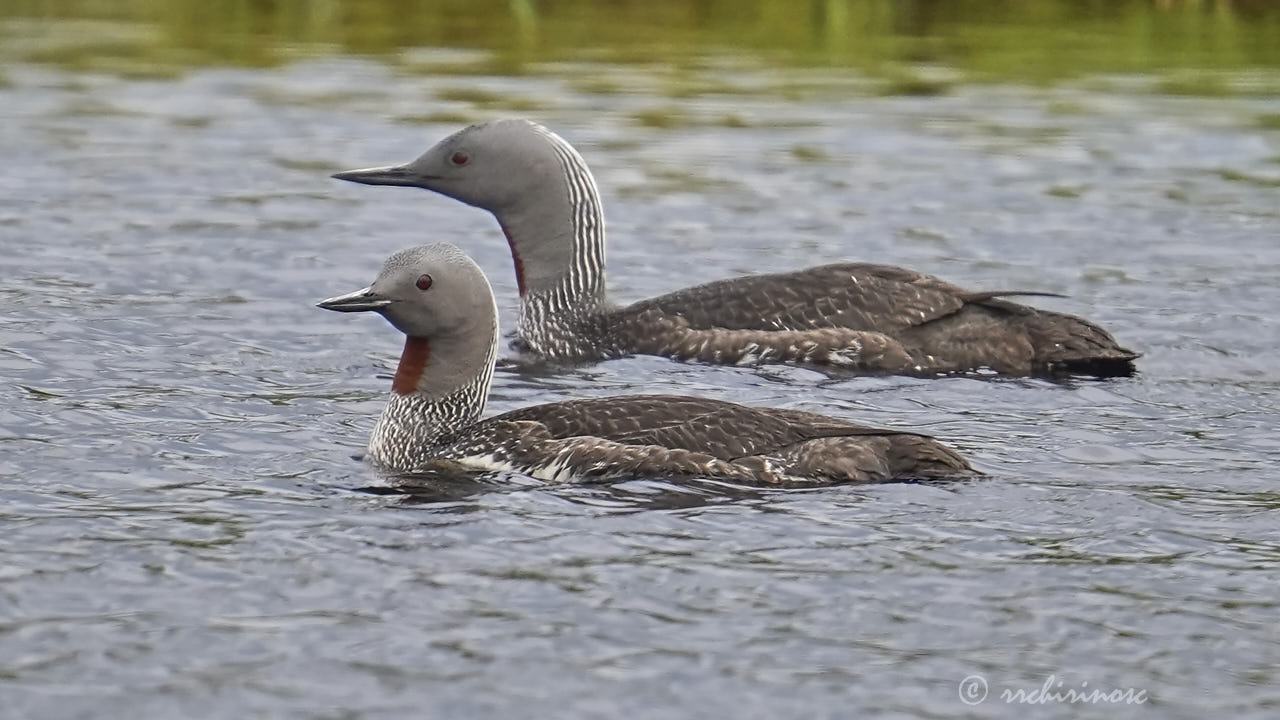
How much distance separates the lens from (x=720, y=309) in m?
10.9

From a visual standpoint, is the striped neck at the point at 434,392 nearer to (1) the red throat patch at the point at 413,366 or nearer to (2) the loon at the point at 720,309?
(1) the red throat patch at the point at 413,366

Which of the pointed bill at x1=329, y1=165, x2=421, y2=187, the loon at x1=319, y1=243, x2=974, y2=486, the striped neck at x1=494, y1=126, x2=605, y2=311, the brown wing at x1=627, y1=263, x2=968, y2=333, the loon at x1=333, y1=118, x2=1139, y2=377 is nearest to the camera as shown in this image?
the loon at x1=319, y1=243, x2=974, y2=486

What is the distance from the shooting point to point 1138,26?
21609 mm

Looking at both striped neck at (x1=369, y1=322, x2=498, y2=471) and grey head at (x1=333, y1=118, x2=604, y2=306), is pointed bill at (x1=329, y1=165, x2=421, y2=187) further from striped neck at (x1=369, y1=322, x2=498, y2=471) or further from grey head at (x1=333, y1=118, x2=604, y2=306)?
striped neck at (x1=369, y1=322, x2=498, y2=471)

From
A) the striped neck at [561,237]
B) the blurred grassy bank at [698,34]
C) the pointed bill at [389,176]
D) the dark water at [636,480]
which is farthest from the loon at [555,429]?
the blurred grassy bank at [698,34]

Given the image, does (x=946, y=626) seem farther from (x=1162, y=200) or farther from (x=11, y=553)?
(x=1162, y=200)

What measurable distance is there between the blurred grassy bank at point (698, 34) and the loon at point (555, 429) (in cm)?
1133

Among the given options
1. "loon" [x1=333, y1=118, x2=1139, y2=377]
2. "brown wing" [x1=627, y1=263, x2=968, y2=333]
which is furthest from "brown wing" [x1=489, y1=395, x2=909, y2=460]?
"brown wing" [x1=627, y1=263, x2=968, y2=333]

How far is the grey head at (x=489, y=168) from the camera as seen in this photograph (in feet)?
36.8

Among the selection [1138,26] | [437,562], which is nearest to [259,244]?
[437,562]

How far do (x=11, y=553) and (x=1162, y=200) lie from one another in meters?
9.80

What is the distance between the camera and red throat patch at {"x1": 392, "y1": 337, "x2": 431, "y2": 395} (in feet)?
28.4

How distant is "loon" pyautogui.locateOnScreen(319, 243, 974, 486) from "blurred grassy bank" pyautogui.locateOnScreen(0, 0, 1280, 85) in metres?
11.3

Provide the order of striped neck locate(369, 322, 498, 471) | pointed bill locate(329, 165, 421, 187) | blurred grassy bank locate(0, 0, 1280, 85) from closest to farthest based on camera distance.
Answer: striped neck locate(369, 322, 498, 471)
pointed bill locate(329, 165, 421, 187)
blurred grassy bank locate(0, 0, 1280, 85)
